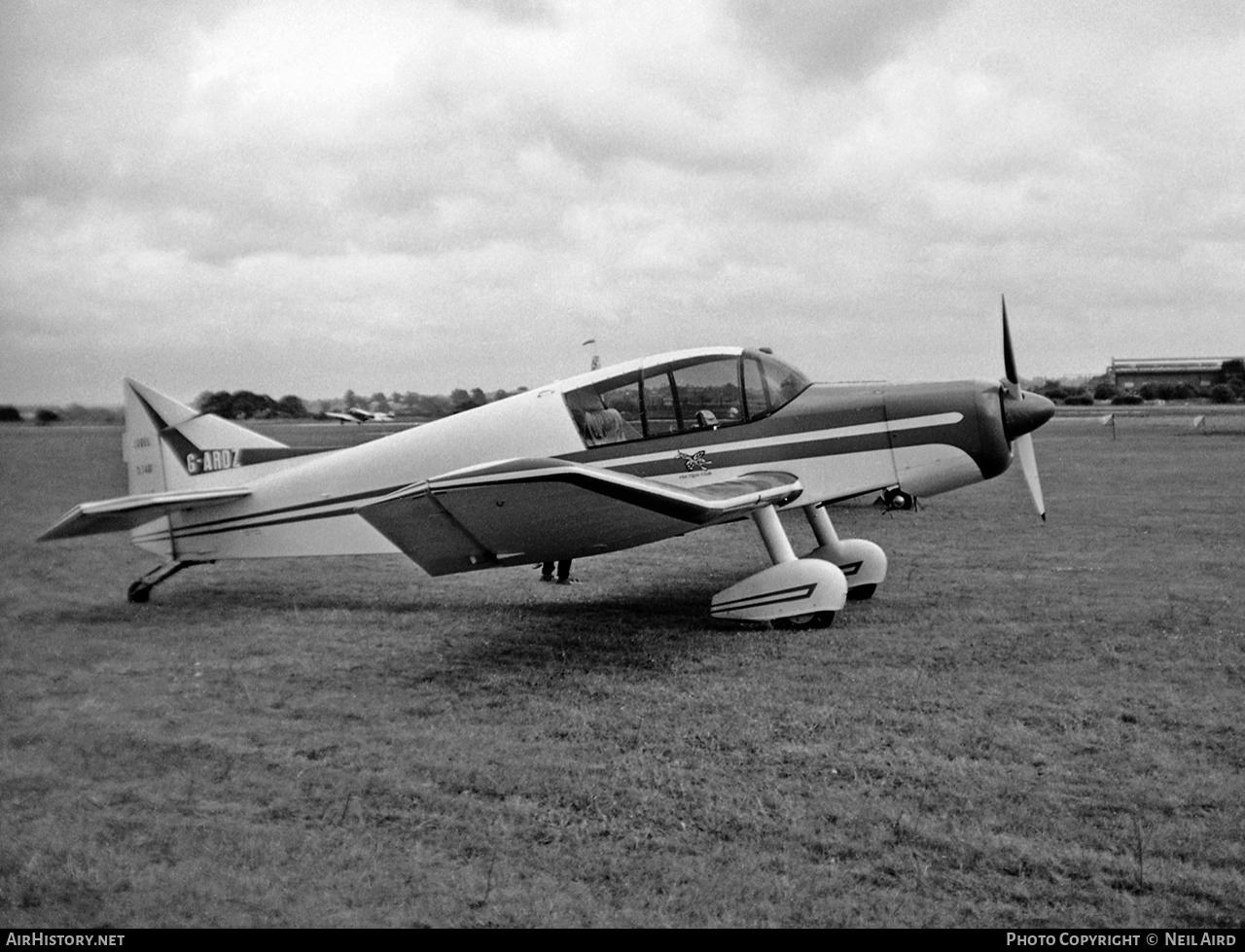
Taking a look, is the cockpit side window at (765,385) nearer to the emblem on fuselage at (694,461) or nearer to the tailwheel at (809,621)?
the emblem on fuselage at (694,461)

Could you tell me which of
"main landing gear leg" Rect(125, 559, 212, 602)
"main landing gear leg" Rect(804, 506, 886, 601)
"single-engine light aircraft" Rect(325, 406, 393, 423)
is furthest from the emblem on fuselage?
"single-engine light aircraft" Rect(325, 406, 393, 423)

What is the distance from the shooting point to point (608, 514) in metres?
6.73

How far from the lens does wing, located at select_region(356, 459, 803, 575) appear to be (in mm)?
6129

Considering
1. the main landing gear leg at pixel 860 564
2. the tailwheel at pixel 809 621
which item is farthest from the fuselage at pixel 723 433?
the tailwheel at pixel 809 621

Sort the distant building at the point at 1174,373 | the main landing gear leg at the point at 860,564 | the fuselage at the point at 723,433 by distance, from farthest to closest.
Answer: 1. the distant building at the point at 1174,373
2. the main landing gear leg at the point at 860,564
3. the fuselage at the point at 723,433

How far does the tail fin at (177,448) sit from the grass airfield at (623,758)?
0.35 m

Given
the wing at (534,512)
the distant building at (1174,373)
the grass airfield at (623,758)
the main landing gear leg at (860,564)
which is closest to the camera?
the grass airfield at (623,758)

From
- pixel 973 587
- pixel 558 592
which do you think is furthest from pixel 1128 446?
pixel 558 592

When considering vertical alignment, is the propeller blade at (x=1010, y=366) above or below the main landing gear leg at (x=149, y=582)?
above

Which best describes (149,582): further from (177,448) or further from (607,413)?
(607,413)

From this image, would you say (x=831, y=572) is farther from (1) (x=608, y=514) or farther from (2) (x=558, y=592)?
(2) (x=558, y=592)

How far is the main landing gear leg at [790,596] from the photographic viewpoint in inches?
290

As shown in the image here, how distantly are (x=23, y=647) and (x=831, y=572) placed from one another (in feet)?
20.7

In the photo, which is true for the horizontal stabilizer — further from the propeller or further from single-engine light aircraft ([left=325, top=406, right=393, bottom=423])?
the propeller
